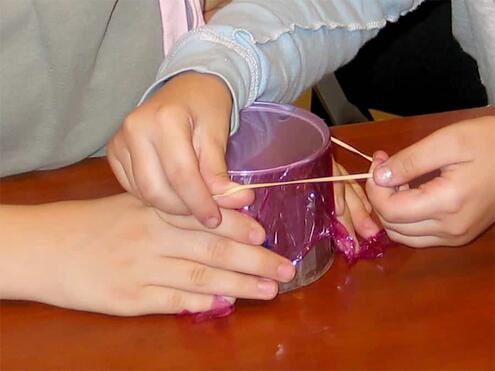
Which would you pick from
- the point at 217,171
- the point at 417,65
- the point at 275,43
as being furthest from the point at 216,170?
the point at 417,65

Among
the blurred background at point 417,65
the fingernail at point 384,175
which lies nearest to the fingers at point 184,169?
the fingernail at point 384,175

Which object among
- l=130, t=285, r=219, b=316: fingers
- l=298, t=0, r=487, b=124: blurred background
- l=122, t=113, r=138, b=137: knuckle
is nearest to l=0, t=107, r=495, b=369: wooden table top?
l=130, t=285, r=219, b=316: fingers

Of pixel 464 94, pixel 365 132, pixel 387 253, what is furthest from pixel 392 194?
pixel 464 94

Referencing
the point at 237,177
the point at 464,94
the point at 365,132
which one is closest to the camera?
the point at 237,177

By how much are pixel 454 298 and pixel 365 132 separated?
0.74 ft

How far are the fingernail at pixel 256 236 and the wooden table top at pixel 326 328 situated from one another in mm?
41

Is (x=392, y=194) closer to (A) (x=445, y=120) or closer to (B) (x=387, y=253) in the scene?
(B) (x=387, y=253)

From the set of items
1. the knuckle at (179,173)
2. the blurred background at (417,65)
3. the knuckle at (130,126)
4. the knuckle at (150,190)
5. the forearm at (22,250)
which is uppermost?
the knuckle at (130,126)

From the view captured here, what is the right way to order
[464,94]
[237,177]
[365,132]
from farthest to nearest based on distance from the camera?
[464,94]
[365,132]
[237,177]

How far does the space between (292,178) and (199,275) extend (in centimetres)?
10

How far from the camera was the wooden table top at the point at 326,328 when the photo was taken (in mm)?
522

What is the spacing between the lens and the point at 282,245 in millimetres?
581

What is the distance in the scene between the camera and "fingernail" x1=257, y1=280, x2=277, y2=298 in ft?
1.87

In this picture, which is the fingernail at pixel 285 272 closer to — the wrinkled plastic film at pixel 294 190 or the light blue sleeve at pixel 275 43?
the wrinkled plastic film at pixel 294 190
